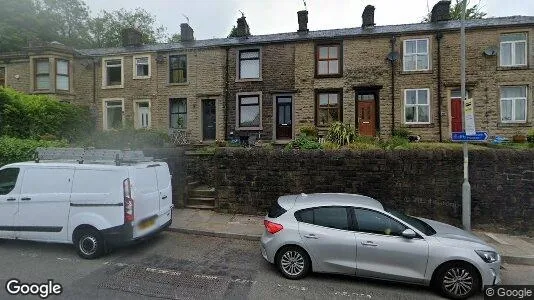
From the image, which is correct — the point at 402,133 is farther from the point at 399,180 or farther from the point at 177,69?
the point at 177,69

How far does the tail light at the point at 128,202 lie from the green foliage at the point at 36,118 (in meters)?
9.84

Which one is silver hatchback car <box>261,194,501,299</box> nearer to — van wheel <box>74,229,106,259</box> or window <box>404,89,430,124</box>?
van wheel <box>74,229,106,259</box>

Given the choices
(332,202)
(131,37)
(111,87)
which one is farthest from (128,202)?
(131,37)

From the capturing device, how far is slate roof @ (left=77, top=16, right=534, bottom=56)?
14992 mm

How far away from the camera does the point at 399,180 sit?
332 inches

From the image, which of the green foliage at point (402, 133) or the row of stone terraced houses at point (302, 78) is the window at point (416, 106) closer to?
the row of stone terraced houses at point (302, 78)

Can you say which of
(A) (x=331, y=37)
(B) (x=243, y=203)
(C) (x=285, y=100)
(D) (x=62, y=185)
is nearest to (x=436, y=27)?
(A) (x=331, y=37)

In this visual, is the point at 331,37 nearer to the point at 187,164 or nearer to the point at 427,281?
the point at 187,164

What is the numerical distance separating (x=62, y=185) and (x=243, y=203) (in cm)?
493

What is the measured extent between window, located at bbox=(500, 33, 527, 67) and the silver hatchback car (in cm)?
1426

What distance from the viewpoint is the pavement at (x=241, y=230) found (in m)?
6.28

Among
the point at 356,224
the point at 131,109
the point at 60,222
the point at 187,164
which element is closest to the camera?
the point at 356,224

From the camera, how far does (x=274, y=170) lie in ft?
30.2

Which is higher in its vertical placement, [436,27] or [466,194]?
[436,27]
